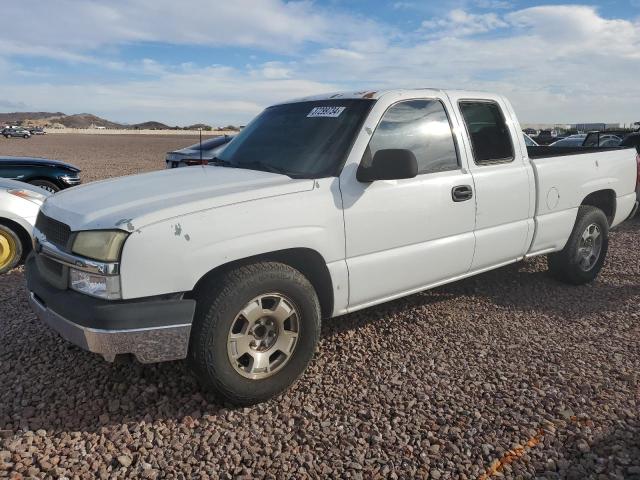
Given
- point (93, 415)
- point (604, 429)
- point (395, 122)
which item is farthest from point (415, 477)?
point (395, 122)

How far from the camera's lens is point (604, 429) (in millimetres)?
2969

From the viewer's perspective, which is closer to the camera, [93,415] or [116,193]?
[93,415]

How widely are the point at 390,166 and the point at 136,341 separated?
1.81m

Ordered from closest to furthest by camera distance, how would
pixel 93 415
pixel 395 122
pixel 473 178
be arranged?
pixel 93 415 < pixel 395 122 < pixel 473 178

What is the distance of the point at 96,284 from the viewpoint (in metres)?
2.78

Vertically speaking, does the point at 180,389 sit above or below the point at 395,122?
below

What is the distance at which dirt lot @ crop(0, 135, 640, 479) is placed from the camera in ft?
8.85

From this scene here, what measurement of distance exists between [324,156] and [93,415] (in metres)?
2.14

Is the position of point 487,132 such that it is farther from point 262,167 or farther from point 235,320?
point 235,320

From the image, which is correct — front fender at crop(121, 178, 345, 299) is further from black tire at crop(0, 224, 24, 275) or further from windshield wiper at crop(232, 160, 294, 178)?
black tire at crop(0, 224, 24, 275)

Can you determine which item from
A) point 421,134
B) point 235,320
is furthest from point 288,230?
point 421,134

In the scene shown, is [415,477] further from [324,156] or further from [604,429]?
[324,156]

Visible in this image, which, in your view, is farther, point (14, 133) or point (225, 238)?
point (14, 133)

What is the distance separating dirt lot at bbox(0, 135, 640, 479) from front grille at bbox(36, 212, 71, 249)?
3.19ft
